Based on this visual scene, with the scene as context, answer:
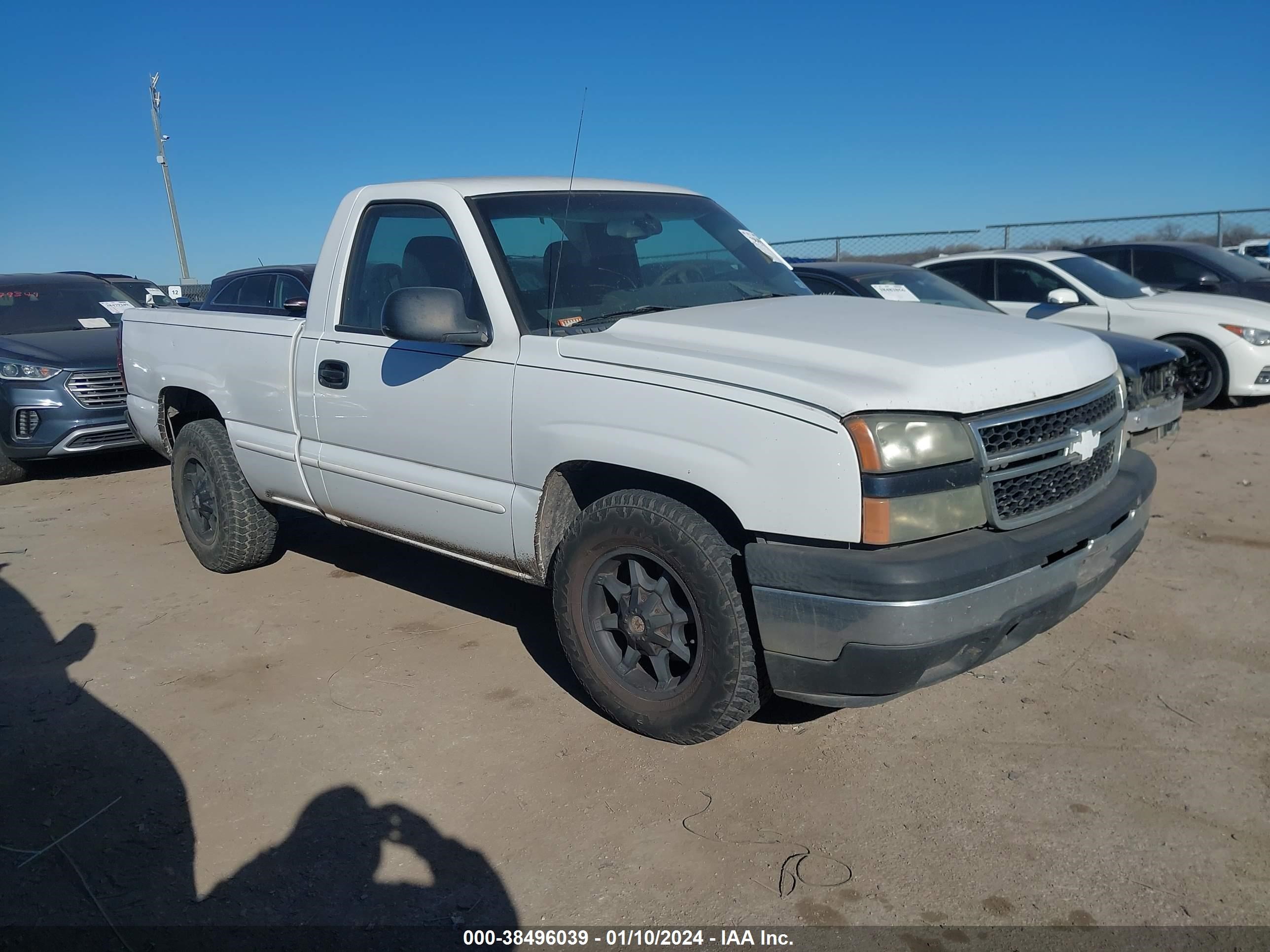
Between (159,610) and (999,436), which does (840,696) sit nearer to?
(999,436)

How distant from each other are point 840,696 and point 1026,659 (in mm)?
1434

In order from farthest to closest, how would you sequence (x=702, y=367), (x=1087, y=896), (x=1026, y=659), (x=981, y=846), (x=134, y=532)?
(x=134, y=532)
(x=1026, y=659)
(x=702, y=367)
(x=981, y=846)
(x=1087, y=896)

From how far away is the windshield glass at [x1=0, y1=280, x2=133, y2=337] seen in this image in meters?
9.11

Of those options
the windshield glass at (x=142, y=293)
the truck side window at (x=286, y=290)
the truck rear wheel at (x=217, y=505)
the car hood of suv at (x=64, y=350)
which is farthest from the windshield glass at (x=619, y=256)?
the windshield glass at (x=142, y=293)

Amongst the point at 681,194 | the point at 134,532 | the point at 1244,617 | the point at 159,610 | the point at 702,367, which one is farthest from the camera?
the point at 134,532

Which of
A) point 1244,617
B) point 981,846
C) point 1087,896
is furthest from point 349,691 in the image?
point 1244,617

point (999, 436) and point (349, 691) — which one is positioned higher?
point (999, 436)

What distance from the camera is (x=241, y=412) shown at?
4820 millimetres

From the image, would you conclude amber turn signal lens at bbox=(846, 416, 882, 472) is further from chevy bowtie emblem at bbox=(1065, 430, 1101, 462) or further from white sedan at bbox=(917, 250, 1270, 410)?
white sedan at bbox=(917, 250, 1270, 410)

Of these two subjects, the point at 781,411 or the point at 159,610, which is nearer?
the point at 781,411

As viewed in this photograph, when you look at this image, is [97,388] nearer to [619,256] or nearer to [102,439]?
[102,439]

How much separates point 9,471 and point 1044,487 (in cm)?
845

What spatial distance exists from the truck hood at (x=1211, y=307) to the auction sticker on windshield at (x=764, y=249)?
19.2ft

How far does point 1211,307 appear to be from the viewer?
8.77m
